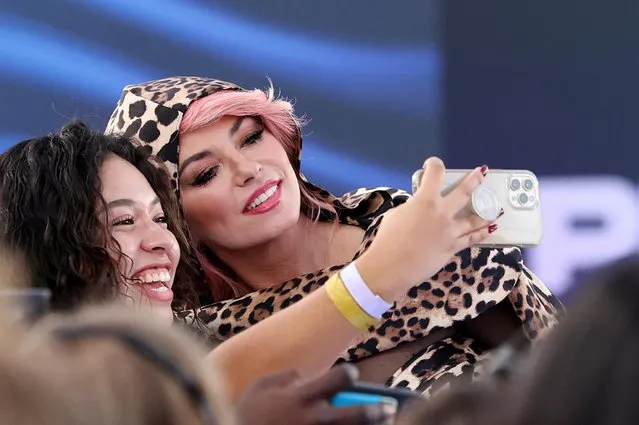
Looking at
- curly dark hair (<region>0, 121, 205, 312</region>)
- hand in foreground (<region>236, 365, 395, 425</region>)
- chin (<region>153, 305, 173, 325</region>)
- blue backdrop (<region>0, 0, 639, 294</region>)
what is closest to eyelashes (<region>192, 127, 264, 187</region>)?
curly dark hair (<region>0, 121, 205, 312</region>)

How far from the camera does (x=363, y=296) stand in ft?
3.67

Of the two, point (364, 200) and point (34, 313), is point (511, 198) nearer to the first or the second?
point (364, 200)

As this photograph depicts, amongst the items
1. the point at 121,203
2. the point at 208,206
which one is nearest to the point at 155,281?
the point at 121,203

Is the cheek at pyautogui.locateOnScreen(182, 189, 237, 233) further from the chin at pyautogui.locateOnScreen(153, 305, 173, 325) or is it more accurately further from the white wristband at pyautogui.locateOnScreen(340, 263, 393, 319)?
the white wristband at pyautogui.locateOnScreen(340, 263, 393, 319)

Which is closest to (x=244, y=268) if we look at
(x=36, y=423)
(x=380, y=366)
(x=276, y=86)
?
(x=380, y=366)

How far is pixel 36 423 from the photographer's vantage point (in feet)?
1.50

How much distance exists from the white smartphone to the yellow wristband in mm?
173

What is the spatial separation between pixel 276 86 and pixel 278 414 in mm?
1799

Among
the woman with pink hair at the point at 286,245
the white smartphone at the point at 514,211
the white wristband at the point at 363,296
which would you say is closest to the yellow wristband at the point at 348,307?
the white wristband at the point at 363,296

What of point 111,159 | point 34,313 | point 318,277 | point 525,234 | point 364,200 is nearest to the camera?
point 34,313

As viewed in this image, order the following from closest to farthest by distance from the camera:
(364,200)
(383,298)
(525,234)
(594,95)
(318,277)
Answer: (383,298) → (525,234) → (318,277) → (364,200) → (594,95)

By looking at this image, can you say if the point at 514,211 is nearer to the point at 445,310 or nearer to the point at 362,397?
the point at 445,310

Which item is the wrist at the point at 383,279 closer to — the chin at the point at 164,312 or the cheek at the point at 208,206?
the chin at the point at 164,312

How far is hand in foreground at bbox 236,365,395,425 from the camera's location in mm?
693
